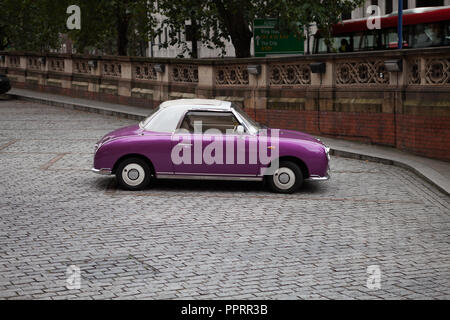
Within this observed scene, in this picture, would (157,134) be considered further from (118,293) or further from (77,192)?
(118,293)

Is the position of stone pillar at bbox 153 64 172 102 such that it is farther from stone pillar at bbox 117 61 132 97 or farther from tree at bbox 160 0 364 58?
tree at bbox 160 0 364 58

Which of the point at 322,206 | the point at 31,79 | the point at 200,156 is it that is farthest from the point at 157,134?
the point at 31,79

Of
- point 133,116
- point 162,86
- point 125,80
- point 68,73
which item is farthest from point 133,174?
point 68,73

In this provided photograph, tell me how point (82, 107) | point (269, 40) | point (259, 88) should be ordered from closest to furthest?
point (259, 88) → point (269, 40) → point (82, 107)

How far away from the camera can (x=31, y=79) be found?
36.5 meters

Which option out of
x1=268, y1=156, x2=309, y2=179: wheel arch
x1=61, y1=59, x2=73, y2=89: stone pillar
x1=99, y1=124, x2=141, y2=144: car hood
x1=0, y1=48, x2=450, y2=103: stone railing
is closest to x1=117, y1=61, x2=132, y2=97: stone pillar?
x1=0, y1=48, x2=450, y2=103: stone railing

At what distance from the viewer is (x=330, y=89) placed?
18359 mm

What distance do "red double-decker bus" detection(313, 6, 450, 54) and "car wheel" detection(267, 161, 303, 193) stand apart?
1702 centimetres

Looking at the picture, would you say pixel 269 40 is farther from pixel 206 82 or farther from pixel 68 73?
pixel 68 73

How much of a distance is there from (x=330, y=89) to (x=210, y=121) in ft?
22.3

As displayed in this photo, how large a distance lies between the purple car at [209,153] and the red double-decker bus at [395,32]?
16952 mm

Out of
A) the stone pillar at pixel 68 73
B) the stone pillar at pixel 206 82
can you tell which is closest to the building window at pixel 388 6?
the stone pillar at pixel 68 73

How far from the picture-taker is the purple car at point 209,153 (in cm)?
1192

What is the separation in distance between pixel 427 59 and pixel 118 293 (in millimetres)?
10584
